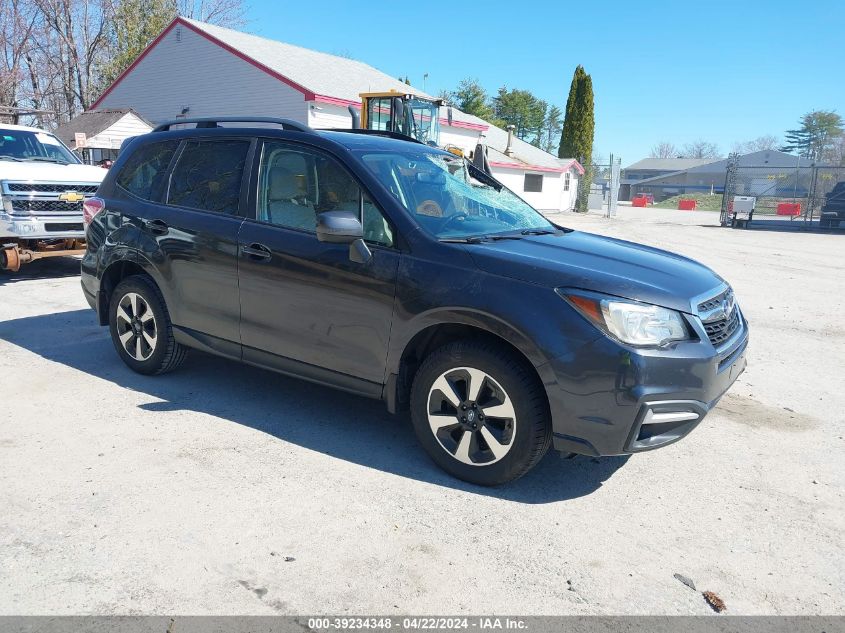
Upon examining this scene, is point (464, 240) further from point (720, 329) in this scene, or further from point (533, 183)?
point (533, 183)

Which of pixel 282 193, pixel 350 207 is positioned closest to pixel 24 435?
pixel 282 193

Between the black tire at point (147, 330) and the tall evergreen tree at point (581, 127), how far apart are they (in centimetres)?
4478

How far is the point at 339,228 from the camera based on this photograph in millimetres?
3611

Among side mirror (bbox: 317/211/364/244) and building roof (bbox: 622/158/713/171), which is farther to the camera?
building roof (bbox: 622/158/713/171)

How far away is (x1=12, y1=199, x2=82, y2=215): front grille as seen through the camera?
30.1 feet

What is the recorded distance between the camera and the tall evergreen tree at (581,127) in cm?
4778

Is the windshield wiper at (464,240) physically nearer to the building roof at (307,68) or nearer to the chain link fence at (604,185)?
the building roof at (307,68)

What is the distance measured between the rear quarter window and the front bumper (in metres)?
3.43

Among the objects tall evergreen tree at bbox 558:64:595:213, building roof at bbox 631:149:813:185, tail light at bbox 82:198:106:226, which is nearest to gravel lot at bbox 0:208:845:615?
tail light at bbox 82:198:106:226

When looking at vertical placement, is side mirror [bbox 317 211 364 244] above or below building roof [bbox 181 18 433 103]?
below

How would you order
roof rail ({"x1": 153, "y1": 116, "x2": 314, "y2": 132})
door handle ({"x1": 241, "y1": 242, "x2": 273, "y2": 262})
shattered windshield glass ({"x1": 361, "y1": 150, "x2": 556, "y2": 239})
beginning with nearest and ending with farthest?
shattered windshield glass ({"x1": 361, "y1": 150, "x2": 556, "y2": 239}) → door handle ({"x1": 241, "y1": 242, "x2": 273, "y2": 262}) → roof rail ({"x1": 153, "y1": 116, "x2": 314, "y2": 132})

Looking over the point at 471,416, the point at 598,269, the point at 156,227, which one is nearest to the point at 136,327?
the point at 156,227

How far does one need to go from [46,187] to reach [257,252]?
6.89 meters

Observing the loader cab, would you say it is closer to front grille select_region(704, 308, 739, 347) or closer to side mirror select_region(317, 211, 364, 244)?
side mirror select_region(317, 211, 364, 244)
